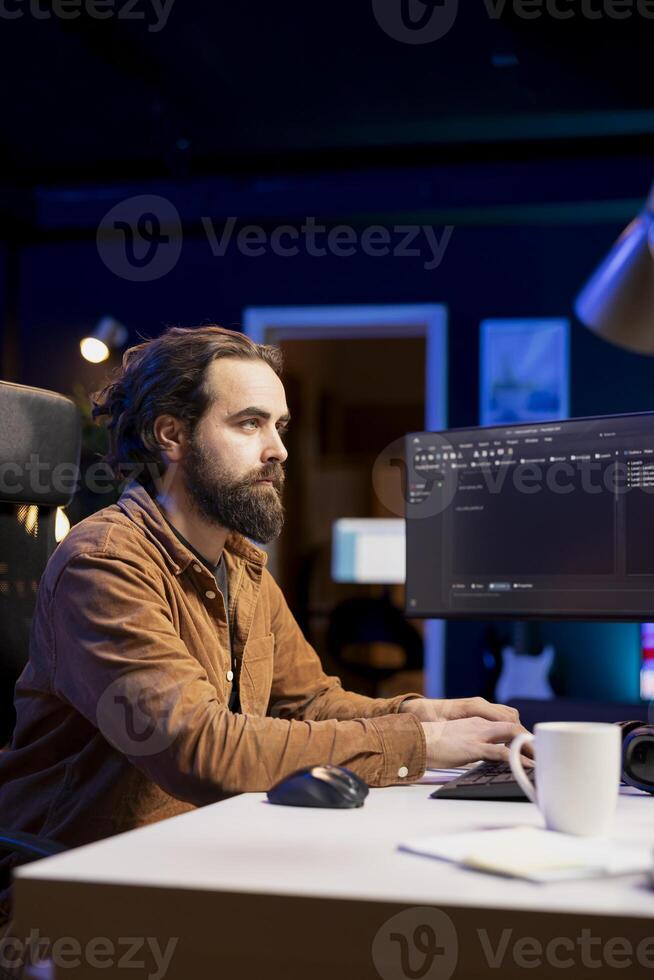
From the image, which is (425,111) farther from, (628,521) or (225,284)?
(628,521)

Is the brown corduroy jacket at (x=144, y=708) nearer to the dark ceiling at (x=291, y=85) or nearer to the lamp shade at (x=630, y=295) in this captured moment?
the lamp shade at (x=630, y=295)

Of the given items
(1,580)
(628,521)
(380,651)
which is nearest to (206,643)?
(1,580)

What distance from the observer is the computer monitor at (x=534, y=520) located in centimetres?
194

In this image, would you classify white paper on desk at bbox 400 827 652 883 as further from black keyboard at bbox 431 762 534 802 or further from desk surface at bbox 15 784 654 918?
black keyboard at bbox 431 762 534 802

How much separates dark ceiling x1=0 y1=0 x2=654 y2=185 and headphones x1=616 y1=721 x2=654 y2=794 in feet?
11.5

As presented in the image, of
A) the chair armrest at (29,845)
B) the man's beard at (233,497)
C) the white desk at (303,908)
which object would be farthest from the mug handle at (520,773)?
the man's beard at (233,497)

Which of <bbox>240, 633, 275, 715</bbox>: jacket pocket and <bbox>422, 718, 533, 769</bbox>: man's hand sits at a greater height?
<bbox>240, 633, 275, 715</bbox>: jacket pocket

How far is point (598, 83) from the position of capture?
4.81m

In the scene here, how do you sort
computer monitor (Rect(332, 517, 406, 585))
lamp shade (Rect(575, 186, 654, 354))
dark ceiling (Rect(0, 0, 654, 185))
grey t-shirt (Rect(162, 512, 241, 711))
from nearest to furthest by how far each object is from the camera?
1. lamp shade (Rect(575, 186, 654, 354))
2. grey t-shirt (Rect(162, 512, 241, 711))
3. dark ceiling (Rect(0, 0, 654, 185))
4. computer monitor (Rect(332, 517, 406, 585))

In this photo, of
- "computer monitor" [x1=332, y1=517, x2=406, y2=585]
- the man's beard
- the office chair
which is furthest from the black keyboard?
"computer monitor" [x1=332, y1=517, x2=406, y2=585]

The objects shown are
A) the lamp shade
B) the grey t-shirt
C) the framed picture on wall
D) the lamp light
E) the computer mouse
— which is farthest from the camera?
the lamp light

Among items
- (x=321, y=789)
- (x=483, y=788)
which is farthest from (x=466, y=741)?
(x=321, y=789)

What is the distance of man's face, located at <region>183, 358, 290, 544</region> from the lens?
1.91 m

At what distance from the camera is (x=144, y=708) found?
1420 mm
